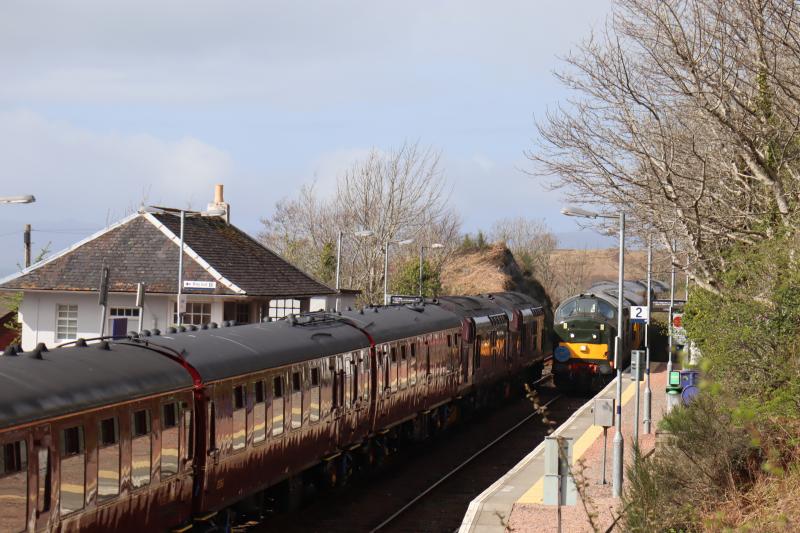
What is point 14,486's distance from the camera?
8.95 meters

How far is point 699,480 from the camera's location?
46.9ft

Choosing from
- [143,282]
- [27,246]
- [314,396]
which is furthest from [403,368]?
[27,246]

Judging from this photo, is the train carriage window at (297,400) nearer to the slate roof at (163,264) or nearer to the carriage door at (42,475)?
the carriage door at (42,475)

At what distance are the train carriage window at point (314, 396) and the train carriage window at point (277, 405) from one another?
49.0 inches

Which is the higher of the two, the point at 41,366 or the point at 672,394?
the point at 41,366

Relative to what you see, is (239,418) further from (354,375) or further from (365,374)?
(365,374)

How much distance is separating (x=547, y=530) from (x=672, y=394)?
7.69 meters

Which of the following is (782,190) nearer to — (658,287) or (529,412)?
(529,412)

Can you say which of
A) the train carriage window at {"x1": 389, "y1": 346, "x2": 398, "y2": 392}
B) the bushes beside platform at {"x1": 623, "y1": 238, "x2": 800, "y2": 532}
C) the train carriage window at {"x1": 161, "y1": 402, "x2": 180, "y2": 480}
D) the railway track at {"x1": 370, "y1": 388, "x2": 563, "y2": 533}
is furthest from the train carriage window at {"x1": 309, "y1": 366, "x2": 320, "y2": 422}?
the bushes beside platform at {"x1": 623, "y1": 238, "x2": 800, "y2": 532}

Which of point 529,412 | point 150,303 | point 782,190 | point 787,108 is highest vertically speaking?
point 787,108

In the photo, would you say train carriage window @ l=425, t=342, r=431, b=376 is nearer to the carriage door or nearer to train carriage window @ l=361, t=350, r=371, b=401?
train carriage window @ l=361, t=350, r=371, b=401

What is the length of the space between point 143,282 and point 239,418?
18.9m

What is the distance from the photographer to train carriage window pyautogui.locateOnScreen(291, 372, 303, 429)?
1588 centimetres

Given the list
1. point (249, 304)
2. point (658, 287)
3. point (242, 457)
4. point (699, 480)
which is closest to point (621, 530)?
point (699, 480)
